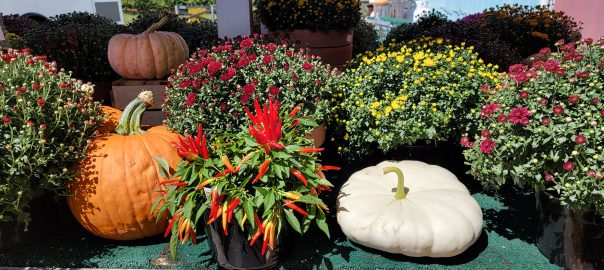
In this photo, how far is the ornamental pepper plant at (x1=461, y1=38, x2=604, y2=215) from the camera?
2.01 metres

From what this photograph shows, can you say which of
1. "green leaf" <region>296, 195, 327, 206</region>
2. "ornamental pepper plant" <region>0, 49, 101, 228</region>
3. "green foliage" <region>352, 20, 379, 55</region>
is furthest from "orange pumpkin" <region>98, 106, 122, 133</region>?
"green foliage" <region>352, 20, 379, 55</region>

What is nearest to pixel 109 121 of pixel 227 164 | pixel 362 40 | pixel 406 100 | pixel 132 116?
pixel 132 116

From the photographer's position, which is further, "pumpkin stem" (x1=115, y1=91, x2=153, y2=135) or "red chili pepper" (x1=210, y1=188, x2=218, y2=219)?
"pumpkin stem" (x1=115, y1=91, x2=153, y2=135)

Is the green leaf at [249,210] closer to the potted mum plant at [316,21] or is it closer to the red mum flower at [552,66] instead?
the red mum flower at [552,66]

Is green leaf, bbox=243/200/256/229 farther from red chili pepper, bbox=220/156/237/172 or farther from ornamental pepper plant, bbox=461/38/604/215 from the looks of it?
ornamental pepper plant, bbox=461/38/604/215

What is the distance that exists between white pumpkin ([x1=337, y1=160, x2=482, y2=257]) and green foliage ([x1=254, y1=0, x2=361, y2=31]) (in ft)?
8.57

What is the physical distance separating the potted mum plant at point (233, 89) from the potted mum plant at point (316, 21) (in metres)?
1.97

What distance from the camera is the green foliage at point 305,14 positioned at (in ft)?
15.8

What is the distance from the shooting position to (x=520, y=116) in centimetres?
212

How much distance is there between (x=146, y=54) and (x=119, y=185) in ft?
4.30

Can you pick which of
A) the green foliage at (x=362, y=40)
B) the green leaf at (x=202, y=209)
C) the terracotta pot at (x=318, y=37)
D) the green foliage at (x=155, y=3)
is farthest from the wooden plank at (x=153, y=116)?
the green foliage at (x=155, y=3)

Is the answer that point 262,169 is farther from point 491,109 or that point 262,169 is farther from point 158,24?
point 158,24

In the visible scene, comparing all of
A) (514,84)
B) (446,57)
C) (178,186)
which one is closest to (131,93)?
(178,186)

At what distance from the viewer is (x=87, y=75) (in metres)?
3.91
